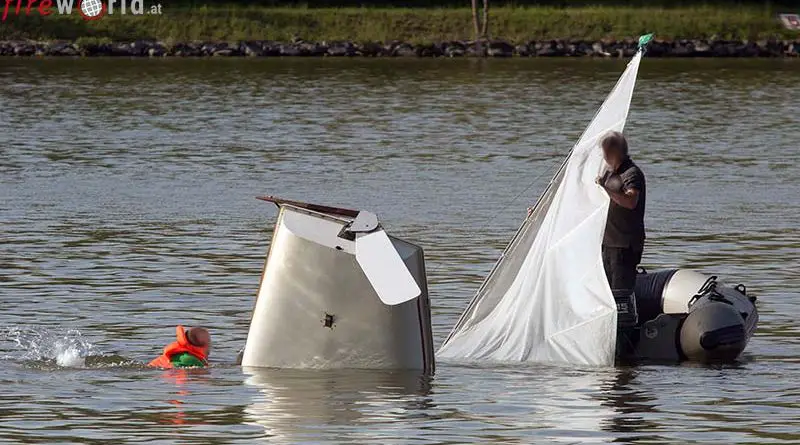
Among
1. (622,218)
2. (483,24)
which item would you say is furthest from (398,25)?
(622,218)

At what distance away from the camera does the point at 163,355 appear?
1623cm

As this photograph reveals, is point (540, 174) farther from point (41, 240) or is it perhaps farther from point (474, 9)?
point (474, 9)

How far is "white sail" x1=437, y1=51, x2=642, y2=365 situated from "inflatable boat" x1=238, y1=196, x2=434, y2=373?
1523 millimetres

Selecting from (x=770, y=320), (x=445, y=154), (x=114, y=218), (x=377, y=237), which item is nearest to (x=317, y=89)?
(x=445, y=154)

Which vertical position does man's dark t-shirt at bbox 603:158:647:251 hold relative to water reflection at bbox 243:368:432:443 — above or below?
above

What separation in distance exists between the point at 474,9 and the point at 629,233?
220ft

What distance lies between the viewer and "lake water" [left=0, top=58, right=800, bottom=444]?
14055 millimetres

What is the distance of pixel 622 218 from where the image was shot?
53.4 feet

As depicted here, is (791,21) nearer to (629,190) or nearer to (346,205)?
(346,205)

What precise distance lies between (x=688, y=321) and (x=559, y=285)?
3.83ft

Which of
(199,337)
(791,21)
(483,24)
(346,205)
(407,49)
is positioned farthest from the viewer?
(483,24)

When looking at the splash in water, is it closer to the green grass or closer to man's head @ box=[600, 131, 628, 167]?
man's head @ box=[600, 131, 628, 167]

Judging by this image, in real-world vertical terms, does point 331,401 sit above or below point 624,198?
below

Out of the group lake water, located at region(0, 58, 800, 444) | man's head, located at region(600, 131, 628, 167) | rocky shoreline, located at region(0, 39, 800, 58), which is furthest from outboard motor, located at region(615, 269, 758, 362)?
rocky shoreline, located at region(0, 39, 800, 58)
